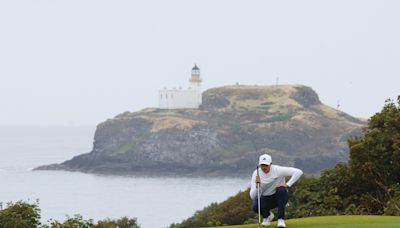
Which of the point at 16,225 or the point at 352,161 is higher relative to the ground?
the point at 352,161

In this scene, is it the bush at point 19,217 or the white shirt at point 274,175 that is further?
the bush at point 19,217

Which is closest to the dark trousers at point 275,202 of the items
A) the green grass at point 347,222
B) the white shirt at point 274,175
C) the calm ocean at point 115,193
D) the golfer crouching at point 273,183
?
the golfer crouching at point 273,183

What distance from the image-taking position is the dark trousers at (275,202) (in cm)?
1680

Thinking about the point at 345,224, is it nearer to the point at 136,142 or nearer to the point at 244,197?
the point at 244,197

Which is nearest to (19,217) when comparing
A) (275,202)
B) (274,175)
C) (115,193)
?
(275,202)

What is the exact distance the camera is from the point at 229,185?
Result: 144 metres

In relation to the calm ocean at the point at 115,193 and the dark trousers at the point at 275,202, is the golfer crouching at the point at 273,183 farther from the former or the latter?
the calm ocean at the point at 115,193

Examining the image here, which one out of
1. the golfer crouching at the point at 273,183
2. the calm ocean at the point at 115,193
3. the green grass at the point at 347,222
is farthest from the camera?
the calm ocean at the point at 115,193

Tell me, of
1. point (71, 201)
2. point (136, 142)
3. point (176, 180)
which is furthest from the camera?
point (136, 142)

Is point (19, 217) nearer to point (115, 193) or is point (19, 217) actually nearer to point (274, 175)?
point (274, 175)

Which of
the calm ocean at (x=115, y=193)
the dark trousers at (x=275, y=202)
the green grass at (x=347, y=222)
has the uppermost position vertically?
the dark trousers at (x=275, y=202)

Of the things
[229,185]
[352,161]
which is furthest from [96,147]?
[352,161]

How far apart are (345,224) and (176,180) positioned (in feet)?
466

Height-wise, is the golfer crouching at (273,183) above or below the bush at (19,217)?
above
